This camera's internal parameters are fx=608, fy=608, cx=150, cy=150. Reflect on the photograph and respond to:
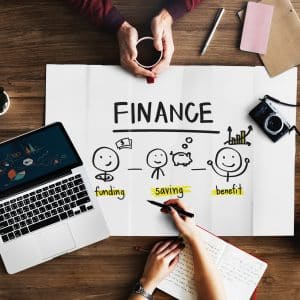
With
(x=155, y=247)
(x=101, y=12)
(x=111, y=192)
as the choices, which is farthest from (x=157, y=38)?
(x=155, y=247)

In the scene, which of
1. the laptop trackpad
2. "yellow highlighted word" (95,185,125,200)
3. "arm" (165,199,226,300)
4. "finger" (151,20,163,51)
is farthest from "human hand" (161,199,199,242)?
"finger" (151,20,163,51)

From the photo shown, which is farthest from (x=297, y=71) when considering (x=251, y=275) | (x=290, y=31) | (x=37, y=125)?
(x=37, y=125)

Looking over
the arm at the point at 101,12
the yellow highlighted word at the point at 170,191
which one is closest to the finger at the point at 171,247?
the yellow highlighted word at the point at 170,191

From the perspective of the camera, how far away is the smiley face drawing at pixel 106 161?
1.31 m

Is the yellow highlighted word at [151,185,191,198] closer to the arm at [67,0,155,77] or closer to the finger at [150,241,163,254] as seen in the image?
the finger at [150,241,163,254]

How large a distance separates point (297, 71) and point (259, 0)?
0.17m

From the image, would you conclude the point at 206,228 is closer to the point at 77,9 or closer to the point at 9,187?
the point at 9,187

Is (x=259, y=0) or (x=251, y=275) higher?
(x=259, y=0)

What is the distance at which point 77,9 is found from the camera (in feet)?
4.23

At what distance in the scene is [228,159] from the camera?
51.5 inches

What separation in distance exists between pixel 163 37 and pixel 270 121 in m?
0.29

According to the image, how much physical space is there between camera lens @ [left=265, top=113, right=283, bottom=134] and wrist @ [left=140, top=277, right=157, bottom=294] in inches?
16.1

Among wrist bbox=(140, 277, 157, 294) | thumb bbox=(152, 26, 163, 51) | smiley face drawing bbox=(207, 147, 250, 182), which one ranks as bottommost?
wrist bbox=(140, 277, 157, 294)

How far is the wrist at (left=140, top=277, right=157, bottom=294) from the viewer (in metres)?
1.29
